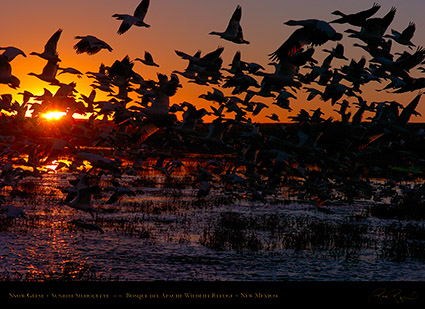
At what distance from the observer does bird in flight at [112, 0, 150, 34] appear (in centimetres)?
1379

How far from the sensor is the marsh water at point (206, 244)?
49.5 ft

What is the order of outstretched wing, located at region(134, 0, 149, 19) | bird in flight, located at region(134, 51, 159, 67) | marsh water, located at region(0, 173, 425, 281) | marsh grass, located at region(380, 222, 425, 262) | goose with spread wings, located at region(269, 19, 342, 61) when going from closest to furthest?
goose with spread wings, located at region(269, 19, 342, 61), outstretched wing, located at region(134, 0, 149, 19), marsh water, located at region(0, 173, 425, 281), bird in flight, located at region(134, 51, 159, 67), marsh grass, located at region(380, 222, 425, 262)

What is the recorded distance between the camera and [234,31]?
15.0 metres

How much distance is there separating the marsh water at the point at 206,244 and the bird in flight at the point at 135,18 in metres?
5.29

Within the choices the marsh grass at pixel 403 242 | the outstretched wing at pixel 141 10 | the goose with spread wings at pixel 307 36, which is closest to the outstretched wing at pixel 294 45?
the goose with spread wings at pixel 307 36

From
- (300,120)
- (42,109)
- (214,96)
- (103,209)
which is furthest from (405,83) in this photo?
(103,209)

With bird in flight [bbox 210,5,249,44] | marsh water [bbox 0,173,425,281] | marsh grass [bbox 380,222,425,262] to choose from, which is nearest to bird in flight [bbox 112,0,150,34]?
bird in flight [bbox 210,5,249,44]

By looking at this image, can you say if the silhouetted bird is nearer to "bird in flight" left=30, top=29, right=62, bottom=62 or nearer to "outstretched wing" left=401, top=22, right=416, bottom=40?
"outstretched wing" left=401, top=22, right=416, bottom=40

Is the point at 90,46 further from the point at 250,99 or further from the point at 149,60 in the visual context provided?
the point at 250,99

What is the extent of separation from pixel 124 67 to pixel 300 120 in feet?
21.6

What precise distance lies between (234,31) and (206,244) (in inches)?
278

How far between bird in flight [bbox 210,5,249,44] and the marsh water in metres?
6.14
